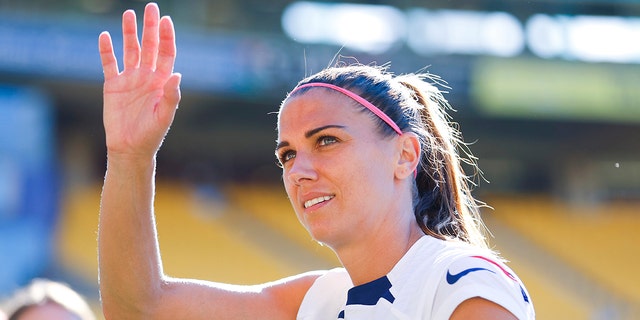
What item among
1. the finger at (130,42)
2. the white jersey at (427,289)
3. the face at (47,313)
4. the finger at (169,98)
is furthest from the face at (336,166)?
the face at (47,313)

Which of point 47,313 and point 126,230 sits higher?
point 126,230

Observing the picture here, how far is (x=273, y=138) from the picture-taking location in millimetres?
13727

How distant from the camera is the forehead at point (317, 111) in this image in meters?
2.50

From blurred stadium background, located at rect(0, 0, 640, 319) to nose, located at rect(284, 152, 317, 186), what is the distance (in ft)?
29.1

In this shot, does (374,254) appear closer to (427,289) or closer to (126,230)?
(427,289)

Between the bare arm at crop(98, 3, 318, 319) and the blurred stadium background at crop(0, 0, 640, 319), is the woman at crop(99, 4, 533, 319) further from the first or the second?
the blurred stadium background at crop(0, 0, 640, 319)

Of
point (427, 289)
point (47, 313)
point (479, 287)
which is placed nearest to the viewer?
point (479, 287)

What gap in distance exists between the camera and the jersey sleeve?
203 centimetres

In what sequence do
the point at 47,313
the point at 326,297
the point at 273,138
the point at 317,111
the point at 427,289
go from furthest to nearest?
the point at 273,138
the point at 47,313
the point at 326,297
the point at 317,111
the point at 427,289

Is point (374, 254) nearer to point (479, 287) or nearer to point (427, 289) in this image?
point (427, 289)

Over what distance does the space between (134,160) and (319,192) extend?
506mm

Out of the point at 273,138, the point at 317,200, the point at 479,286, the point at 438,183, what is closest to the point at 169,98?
the point at 317,200

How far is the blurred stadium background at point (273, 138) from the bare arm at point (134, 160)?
8.84 meters

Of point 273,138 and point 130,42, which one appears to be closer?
point 130,42
